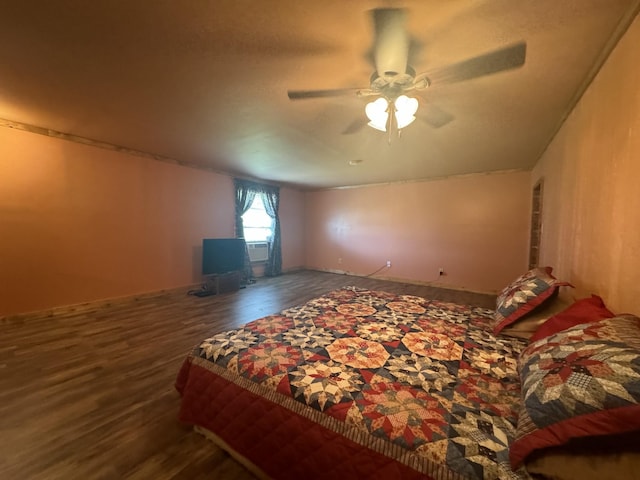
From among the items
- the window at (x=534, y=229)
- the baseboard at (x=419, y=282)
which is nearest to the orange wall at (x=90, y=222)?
the baseboard at (x=419, y=282)

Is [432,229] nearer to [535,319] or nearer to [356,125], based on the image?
[356,125]

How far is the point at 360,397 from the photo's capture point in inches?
44.6

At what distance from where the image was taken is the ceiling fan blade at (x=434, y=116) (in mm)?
2377

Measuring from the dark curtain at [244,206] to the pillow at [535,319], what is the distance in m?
4.72

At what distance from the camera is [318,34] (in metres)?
1.53

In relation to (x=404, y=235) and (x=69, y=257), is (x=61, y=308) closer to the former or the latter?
(x=69, y=257)

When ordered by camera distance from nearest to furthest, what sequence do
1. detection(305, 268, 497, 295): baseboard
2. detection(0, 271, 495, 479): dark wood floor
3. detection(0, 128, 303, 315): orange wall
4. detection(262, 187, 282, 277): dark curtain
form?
detection(0, 271, 495, 479): dark wood floor
detection(0, 128, 303, 315): orange wall
detection(305, 268, 497, 295): baseboard
detection(262, 187, 282, 277): dark curtain

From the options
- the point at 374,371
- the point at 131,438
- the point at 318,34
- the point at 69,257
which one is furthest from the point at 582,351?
the point at 69,257

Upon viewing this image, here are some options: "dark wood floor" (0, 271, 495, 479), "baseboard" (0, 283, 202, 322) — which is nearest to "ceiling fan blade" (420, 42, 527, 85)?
"dark wood floor" (0, 271, 495, 479)

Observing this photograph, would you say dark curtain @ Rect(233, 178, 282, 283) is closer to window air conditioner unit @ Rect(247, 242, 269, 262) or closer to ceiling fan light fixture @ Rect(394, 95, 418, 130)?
window air conditioner unit @ Rect(247, 242, 269, 262)

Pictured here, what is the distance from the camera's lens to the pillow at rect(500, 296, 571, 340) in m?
1.69

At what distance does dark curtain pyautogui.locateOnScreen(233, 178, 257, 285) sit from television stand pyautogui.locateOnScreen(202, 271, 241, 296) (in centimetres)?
48

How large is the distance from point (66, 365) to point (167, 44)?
105 inches

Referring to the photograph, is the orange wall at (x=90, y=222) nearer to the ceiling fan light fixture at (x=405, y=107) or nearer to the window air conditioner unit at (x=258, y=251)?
the window air conditioner unit at (x=258, y=251)
